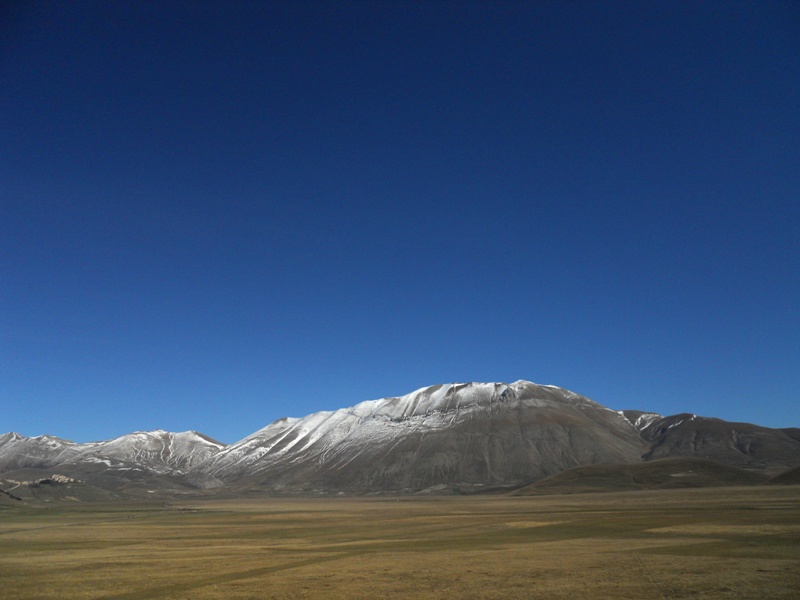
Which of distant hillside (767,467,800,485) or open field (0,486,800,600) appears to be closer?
open field (0,486,800,600)

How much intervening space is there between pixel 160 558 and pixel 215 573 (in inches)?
501

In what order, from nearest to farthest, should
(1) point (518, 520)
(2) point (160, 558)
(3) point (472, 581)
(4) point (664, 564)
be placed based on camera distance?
(3) point (472, 581) → (4) point (664, 564) → (2) point (160, 558) → (1) point (518, 520)

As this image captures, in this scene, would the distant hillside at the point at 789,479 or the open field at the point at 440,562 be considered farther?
the distant hillside at the point at 789,479

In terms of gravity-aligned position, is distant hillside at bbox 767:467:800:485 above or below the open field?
below

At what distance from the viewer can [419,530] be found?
263 feet

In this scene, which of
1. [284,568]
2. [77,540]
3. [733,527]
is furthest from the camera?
[77,540]

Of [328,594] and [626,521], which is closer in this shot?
[328,594]

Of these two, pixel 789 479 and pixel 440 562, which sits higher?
pixel 440 562

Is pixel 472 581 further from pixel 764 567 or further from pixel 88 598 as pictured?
pixel 88 598

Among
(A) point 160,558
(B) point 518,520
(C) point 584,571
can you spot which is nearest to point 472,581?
(C) point 584,571

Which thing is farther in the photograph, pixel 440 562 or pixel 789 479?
pixel 789 479

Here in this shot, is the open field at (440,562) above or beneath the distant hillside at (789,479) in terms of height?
above

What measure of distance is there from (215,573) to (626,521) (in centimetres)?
5414

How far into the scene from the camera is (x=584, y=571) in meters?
40.9
